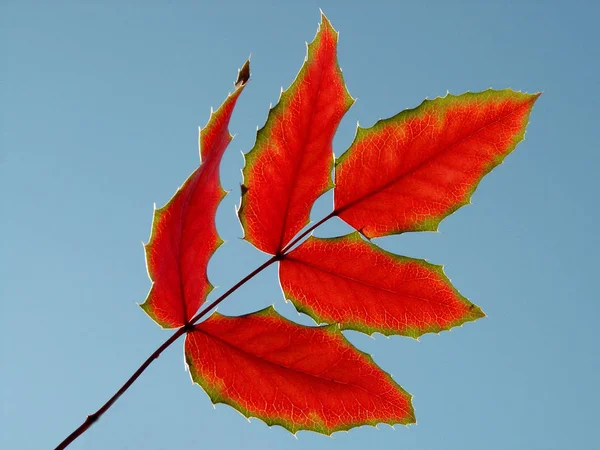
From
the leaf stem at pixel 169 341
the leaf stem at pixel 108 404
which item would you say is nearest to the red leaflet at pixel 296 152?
the leaf stem at pixel 169 341

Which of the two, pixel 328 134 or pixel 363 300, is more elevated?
pixel 328 134

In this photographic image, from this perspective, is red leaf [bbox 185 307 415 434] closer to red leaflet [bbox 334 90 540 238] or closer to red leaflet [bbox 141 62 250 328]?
red leaflet [bbox 141 62 250 328]

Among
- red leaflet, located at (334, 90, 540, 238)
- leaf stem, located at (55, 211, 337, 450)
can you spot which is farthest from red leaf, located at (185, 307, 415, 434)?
red leaflet, located at (334, 90, 540, 238)

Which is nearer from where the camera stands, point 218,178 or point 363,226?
point 218,178

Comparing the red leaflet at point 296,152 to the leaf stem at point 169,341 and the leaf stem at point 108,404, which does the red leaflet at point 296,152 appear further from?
the leaf stem at point 108,404

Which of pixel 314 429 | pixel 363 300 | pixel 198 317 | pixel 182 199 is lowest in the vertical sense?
pixel 314 429

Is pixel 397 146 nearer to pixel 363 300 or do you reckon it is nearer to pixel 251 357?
pixel 363 300

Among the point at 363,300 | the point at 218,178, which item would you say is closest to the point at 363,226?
the point at 363,300
